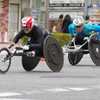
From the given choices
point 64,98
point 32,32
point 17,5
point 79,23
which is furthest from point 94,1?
point 64,98

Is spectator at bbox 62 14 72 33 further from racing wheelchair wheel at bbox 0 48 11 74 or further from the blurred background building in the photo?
racing wheelchair wheel at bbox 0 48 11 74

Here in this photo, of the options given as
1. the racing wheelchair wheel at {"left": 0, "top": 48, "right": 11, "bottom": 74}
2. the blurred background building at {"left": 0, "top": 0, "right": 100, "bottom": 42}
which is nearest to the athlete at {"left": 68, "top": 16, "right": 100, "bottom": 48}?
the racing wheelchair wheel at {"left": 0, "top": 48, "right": 11, "bottom": 74}

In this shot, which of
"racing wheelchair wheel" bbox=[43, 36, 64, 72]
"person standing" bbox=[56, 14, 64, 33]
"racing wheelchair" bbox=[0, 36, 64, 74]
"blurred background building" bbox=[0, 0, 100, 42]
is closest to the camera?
"racing wheelchair" bbox=[0, 36, 64, 74]

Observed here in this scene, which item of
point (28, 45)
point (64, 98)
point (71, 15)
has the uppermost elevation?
point (71, 15)

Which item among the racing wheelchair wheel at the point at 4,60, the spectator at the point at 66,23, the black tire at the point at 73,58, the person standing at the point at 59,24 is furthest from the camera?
the person standing at the point at 59,24

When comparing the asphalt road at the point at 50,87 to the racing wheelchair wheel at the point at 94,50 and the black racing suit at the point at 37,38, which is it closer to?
the black racing suit at the point at 37,38

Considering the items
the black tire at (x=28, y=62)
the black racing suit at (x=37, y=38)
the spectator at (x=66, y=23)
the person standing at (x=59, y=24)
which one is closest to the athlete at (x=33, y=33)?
the black racing suit at (x=37, y=38)

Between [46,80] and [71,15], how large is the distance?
55.2ft

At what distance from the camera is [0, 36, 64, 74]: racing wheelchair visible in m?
10.3

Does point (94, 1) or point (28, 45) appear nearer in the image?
point (28, 45)

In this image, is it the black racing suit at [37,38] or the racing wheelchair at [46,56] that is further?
the black racing suit at [37,38]

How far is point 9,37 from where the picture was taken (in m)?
28.9

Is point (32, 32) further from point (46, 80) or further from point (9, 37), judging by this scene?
point (9, 37)

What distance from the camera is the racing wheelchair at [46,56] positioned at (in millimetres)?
10258
